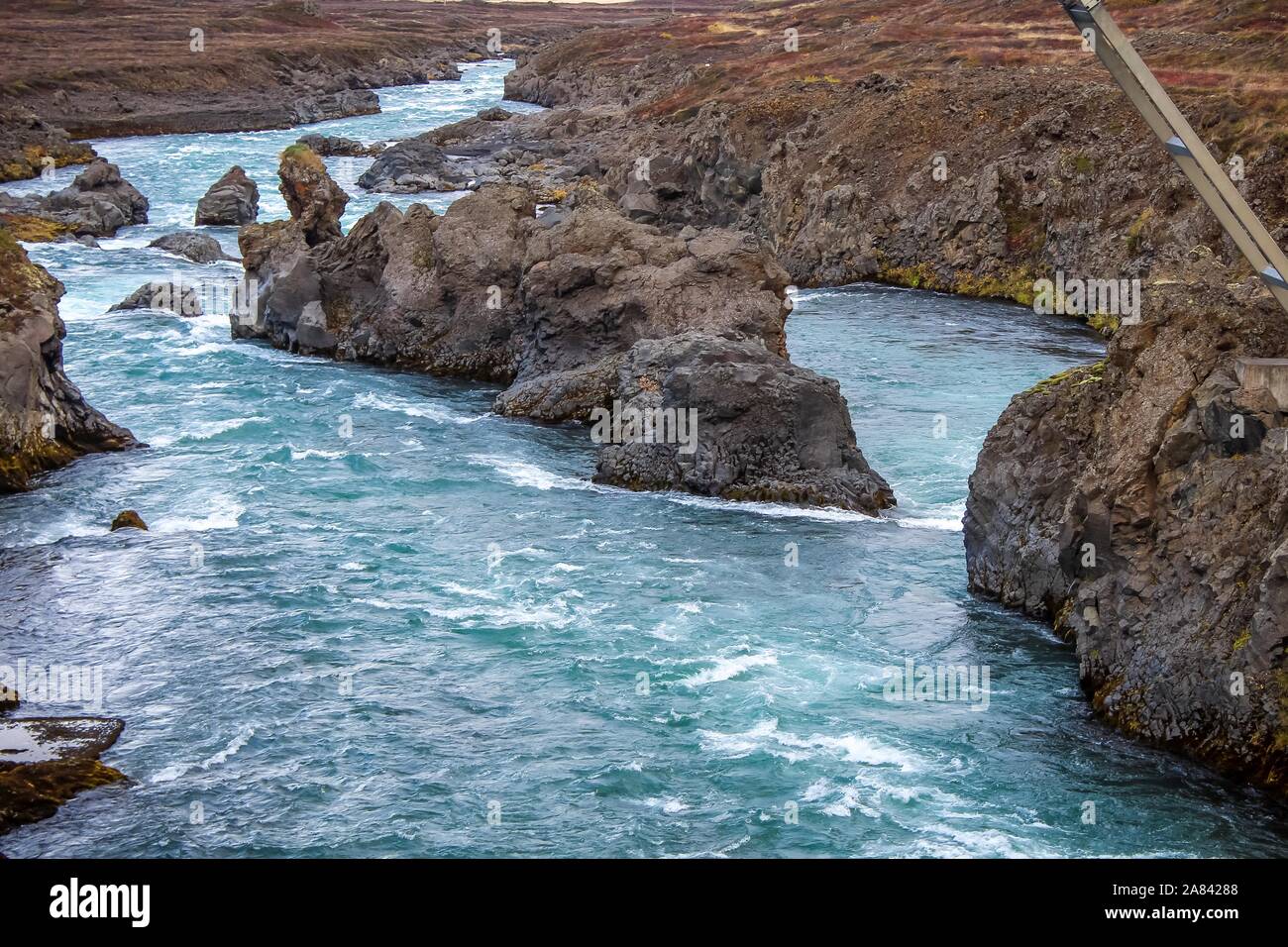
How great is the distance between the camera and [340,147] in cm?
9769

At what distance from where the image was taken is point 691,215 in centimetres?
7250

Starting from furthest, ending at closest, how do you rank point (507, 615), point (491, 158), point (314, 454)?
1. point (491, 158)
2. point (314, 454)
3. point (507, 615)

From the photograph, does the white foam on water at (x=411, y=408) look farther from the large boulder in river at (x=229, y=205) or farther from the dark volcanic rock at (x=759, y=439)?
the large boulder in river at (x=229, y=205)

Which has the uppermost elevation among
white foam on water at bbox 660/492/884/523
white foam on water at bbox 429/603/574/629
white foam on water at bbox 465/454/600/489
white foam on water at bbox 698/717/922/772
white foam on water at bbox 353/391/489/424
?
white foam on water at bbox 353/391/489/424

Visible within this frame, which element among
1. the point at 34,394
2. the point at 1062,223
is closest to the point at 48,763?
the point at 34,394

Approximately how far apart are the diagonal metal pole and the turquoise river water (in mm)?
7016

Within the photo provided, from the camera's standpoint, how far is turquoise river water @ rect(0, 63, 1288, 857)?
61.4 ft

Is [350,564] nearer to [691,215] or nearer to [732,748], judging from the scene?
[732,748]

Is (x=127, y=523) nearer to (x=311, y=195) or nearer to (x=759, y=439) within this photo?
(x=759, y=439)

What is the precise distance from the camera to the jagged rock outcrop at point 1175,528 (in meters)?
19.4

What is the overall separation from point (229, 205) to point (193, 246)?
8.99 metres

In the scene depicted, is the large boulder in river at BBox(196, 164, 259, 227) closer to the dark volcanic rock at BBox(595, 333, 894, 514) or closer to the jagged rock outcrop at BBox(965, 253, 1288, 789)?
the dark volcanic rock at BBox(595, 333, 894, 514)

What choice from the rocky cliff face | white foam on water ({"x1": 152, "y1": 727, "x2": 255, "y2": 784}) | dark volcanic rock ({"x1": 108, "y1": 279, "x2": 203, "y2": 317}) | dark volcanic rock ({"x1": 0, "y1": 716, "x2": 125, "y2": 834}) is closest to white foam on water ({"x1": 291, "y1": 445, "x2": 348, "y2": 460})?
dark volcanic rock ({"x1": 0, "y1": 716, "x2": 125, "y2": 834})
